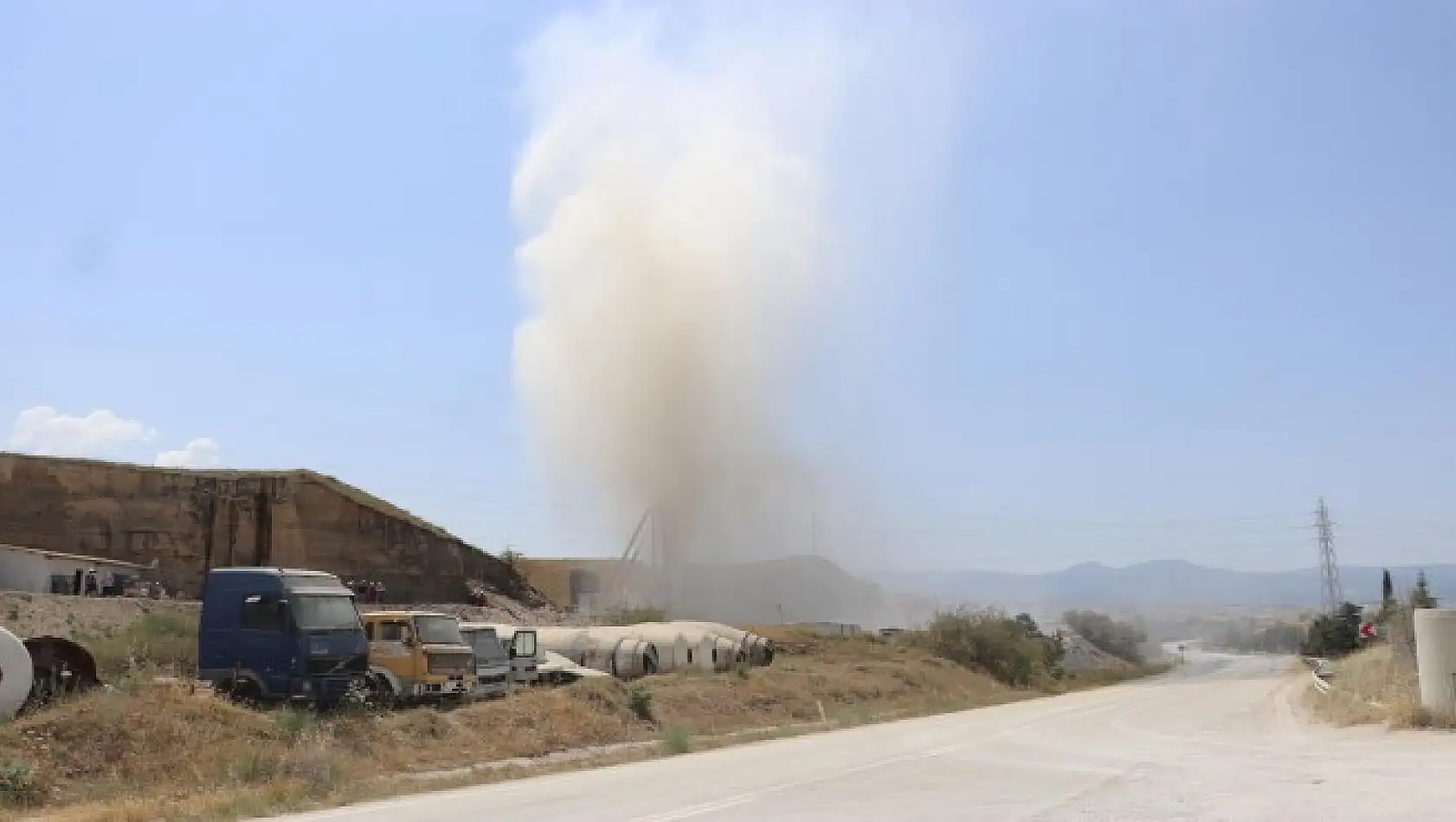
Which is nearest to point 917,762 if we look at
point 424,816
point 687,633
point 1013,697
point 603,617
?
point 424,816

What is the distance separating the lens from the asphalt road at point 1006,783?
13086 mm

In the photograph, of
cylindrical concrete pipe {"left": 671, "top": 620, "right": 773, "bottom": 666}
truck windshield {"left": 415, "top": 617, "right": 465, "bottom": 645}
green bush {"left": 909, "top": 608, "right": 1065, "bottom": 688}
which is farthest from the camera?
green bush {"left": 909, "top": 608, "right": 1065, "bottom": 688}

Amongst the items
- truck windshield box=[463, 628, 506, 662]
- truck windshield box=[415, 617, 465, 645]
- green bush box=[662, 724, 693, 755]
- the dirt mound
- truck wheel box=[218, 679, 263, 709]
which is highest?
truck windshield box=[415, 617, 465, 645]

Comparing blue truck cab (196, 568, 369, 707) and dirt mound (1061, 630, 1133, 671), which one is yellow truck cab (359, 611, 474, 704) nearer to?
blue truck cab (196, 568, 369, 707)

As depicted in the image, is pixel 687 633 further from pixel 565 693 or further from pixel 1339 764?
pixel 1339 764

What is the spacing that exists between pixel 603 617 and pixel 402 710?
29.4 m

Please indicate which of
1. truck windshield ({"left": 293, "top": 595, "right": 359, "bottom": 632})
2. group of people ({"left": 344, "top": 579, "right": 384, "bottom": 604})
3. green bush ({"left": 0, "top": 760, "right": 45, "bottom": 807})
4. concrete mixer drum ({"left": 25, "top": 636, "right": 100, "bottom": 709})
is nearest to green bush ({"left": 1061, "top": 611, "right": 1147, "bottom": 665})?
group of people ({"left": 344, "top": 579, "right": 384, "bottom": 604})

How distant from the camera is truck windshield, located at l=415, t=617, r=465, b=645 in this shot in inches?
1029

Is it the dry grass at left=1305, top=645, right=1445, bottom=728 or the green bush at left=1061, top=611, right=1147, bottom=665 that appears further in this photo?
the green bush at left=1061, top=611, right=1147, bottom=665

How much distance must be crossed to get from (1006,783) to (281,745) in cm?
1139

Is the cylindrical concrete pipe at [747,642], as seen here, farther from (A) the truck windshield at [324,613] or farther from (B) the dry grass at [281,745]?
(A) the truck windshield at [324,613]

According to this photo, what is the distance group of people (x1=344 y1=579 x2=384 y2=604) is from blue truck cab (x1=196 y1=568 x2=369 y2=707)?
26638 mm

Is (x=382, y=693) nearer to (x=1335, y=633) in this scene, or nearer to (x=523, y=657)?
(x=523, y=657)

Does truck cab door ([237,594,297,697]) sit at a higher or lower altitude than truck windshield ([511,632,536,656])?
higher
